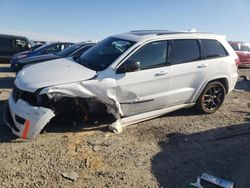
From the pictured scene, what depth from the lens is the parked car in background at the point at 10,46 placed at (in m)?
17.3

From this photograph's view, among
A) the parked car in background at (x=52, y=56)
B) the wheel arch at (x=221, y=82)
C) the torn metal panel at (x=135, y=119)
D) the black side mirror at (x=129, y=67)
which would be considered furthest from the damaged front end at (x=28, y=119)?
the parked car in background at (x=52, y=56)

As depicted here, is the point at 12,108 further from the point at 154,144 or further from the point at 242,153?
the point at 242,153

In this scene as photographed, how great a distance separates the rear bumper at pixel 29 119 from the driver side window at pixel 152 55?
6.22 ft

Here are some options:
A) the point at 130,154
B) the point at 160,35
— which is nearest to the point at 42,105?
the point at 130,154

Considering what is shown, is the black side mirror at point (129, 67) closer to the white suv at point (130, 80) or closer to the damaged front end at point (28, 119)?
the white suv at point (130, 80)

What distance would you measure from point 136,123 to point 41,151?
2097 millimetres

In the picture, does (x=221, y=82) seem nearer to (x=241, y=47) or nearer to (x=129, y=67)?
(x=129, y=67)

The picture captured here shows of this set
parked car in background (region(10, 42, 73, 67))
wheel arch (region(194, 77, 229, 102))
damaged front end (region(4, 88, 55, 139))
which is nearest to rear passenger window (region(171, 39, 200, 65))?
wheel arch (region(194, 77, 229, 102))

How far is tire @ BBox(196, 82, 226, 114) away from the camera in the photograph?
22.9 feet

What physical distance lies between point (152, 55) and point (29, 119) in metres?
2.58

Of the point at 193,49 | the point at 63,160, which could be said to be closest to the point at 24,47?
the point at 193,49

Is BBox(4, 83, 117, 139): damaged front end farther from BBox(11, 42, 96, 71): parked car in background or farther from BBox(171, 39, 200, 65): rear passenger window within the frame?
BBox(11, 42, 96, 71): parked car in background

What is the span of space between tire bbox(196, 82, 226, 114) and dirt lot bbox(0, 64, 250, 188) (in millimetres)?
441

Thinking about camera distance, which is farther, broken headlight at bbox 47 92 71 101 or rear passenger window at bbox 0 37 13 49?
rear passenger window at bbox 0 37 13 49
